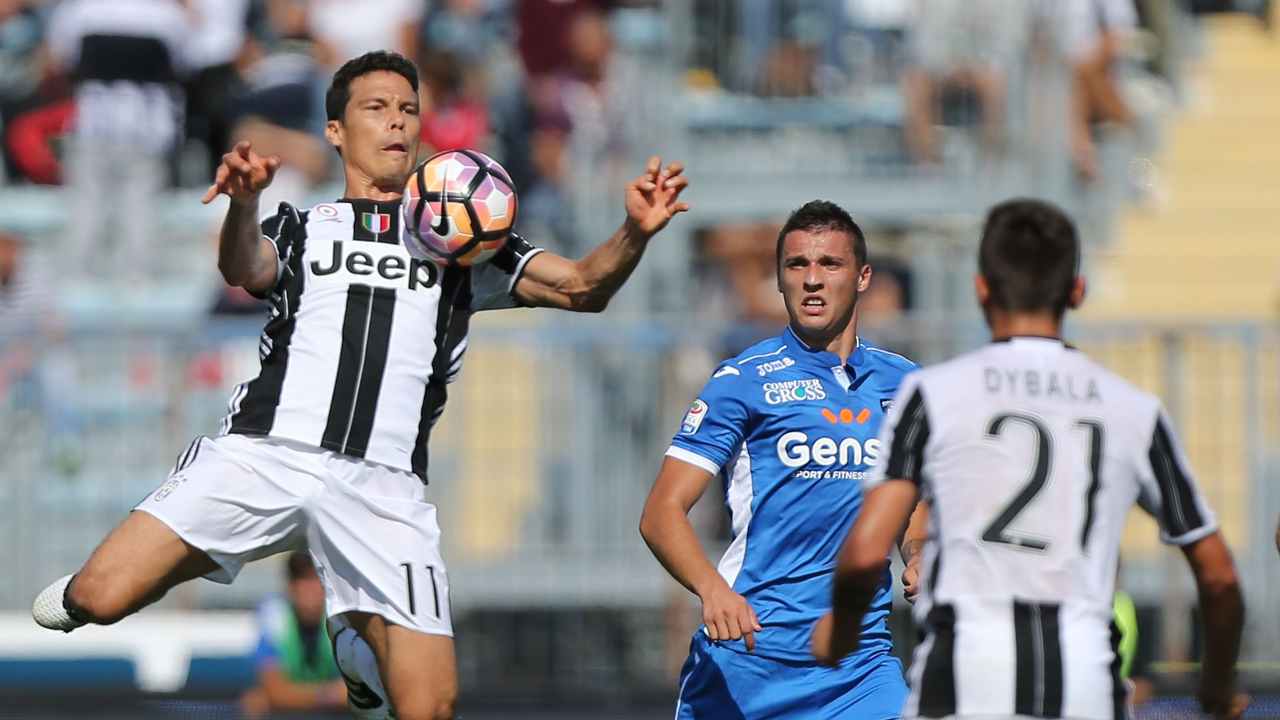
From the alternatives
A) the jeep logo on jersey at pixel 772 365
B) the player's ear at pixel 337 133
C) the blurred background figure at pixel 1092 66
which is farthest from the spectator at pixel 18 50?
the jeep logo on jersey at pixel 772 365

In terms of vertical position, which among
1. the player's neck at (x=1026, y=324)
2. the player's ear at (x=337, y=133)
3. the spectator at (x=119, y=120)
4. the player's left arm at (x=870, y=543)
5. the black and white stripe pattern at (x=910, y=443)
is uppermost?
the spectator at (x=119, y=120)

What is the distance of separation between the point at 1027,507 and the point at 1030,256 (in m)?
0.61

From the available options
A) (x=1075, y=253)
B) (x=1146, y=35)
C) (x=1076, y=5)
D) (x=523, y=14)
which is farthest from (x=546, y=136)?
(x=1075, y=253)

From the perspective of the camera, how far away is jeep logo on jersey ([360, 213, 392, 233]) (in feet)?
22.5

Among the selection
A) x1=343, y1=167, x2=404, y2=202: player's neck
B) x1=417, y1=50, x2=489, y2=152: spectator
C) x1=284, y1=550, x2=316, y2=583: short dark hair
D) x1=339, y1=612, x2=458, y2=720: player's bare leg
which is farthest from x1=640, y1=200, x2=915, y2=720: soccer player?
x1=417, y1=50, x2=489, y2=152: spectator

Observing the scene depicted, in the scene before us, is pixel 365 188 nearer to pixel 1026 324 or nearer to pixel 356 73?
pixel 356 73

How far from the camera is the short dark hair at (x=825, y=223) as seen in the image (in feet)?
22.0

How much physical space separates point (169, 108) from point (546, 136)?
2.77 metres

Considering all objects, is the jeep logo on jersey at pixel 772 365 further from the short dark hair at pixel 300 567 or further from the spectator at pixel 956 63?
the spectator at pixel 956 63

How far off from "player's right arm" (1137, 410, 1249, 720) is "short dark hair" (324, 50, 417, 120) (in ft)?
10.4

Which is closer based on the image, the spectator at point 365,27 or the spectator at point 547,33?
the spectator at point 365,27

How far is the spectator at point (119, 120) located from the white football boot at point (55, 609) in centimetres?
792

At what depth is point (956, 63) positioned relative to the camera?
13.9m

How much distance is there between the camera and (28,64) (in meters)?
15.2
